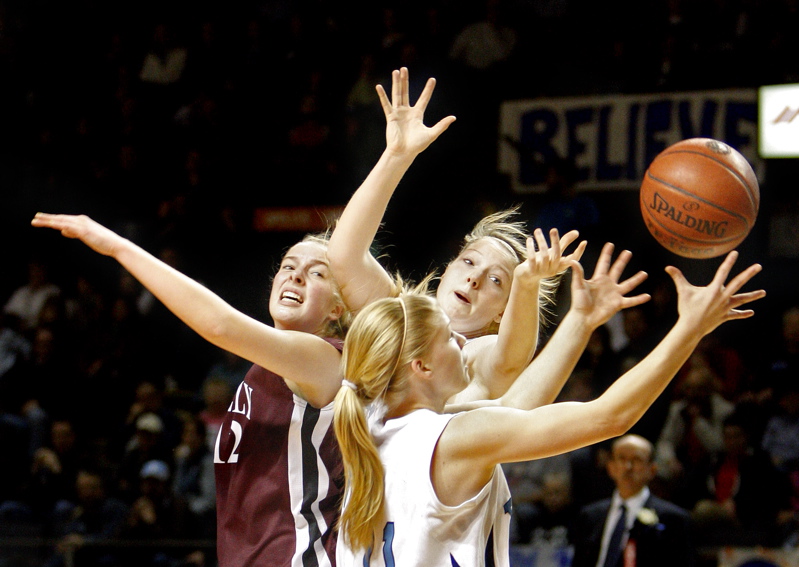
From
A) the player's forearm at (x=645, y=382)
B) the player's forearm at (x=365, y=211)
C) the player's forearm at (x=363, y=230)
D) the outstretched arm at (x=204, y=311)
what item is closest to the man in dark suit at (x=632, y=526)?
the player's forearm at (x=363, y=230)

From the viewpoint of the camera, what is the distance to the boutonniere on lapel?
5.59 metres

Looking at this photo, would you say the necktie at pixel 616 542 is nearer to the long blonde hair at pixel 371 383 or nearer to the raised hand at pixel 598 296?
the raised hand at pixel 598 296

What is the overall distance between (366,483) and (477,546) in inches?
11.0

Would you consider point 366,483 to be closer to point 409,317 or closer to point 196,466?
point 409,317

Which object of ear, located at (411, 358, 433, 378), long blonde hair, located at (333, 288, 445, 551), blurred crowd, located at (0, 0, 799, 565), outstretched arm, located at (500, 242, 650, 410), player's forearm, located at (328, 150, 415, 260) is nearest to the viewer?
long blonde hair, located at (333, 288, 445, 551)

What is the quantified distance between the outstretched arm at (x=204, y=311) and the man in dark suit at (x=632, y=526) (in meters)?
3.52

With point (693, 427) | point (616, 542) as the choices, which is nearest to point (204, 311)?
point (616, 542)

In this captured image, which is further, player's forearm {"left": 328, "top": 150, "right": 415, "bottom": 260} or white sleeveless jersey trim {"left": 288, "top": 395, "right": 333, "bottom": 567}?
player's forearm {"left": 328, "top": 150, "right": 415, "bottom": 260}

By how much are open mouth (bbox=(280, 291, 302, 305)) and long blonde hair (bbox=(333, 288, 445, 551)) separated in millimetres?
539

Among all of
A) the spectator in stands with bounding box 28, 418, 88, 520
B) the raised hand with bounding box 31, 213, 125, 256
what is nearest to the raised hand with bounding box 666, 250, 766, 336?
the raised hand with bounding box 31, 213, 125, 256

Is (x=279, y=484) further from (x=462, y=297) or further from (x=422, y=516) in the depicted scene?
(x=462, y=297)

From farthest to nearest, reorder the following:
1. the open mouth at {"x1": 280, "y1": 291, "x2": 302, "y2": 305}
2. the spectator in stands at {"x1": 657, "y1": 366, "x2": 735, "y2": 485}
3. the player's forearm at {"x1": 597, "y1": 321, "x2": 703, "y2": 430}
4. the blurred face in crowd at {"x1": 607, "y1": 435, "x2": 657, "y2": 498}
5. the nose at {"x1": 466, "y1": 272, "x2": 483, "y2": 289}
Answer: the spectator in stands at {"x1": 657, "y1": 366, "x2": 735, "y2": 485}
the blurred face in crowd at {"x1": 607, "y1": 435, "x2": 657, "y2": 498}
the nose at {"x1": 466, "y1": 272, "x2": 483, "y2": 289}
the open mouth at {"x1": 280, "y1": 291, "x2": 302, "y2": 305}
the player's forearm at {"x1": 597, "y1": 321, "x2": 703, "y2": 430}

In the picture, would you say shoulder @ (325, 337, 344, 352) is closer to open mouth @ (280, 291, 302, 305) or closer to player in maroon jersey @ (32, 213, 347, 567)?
player in maroon jersey @ (32, 213, 347, 567)

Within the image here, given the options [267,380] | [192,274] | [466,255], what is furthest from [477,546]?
[192,274]
